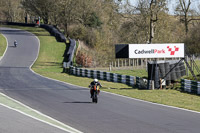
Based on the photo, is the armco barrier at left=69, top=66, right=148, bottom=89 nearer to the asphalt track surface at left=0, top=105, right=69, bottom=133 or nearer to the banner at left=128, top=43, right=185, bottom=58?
the banner at left=128, top=43, right=185, bottom=58

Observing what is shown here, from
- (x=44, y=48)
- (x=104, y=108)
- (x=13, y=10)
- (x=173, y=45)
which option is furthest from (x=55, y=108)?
(x=13, y=10)

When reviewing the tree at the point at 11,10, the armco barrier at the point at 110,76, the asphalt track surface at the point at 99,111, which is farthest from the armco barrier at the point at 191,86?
the tree at the point at 11,10

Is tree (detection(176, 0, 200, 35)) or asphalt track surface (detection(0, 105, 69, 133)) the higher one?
tree (detection(176, 0, 200, 35))

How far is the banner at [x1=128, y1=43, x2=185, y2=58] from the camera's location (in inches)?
1146

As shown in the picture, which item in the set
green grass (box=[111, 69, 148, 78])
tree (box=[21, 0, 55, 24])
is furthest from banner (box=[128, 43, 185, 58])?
tree (box=[21, 0, 55, 24])

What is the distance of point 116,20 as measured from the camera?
234ft

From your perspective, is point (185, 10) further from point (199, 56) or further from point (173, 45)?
point (173, 45)

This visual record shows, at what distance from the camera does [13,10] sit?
10644 centimetres

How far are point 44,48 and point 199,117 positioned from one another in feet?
140

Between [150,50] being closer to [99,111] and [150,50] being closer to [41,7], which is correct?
[99,111]

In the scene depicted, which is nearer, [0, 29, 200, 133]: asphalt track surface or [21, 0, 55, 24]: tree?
[0, 29, 200, 133]: asphalt track surface

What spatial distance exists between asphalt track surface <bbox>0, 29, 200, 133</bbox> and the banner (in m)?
6.33

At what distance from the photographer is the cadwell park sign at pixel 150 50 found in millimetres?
28977

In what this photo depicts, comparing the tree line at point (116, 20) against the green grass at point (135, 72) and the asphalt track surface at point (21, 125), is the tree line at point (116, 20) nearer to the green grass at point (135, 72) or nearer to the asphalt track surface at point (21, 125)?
the green grass at point (135, 72)
